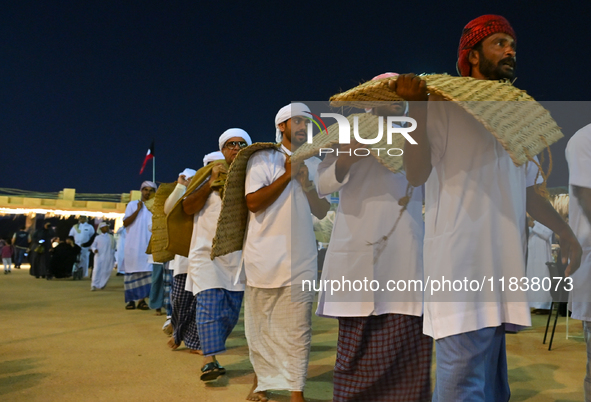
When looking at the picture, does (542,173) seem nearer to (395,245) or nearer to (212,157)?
(395,245)

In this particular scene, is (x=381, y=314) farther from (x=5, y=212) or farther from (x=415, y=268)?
(x=5, y=212)

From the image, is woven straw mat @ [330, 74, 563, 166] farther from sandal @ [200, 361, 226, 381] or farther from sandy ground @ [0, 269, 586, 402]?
sandal @ [200, 361, 226, 381]

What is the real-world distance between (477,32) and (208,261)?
302cm

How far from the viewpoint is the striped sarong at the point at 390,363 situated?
2721mm

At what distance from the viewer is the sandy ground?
3760 mm

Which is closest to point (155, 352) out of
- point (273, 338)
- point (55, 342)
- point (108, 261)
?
point (55, 342)

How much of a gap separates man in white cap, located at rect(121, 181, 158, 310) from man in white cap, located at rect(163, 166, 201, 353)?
346 cm

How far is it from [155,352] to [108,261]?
336 inches

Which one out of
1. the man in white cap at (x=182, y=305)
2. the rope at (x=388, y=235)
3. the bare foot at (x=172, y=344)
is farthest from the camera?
the bare foot at (x=172, y=344)

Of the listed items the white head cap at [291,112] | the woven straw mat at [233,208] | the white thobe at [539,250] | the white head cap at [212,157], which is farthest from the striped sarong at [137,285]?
the white thobe at [539,250]

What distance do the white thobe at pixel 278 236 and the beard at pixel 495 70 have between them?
1.74 metres

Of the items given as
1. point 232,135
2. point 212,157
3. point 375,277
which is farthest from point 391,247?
point 212,157

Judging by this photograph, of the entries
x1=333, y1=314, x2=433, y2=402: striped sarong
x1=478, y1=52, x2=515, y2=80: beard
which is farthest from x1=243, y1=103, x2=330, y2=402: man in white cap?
x1=478, y1=52, x2=515, y2=80: beard

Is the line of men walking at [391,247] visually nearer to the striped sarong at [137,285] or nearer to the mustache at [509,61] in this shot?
the mustache at [509,61]
